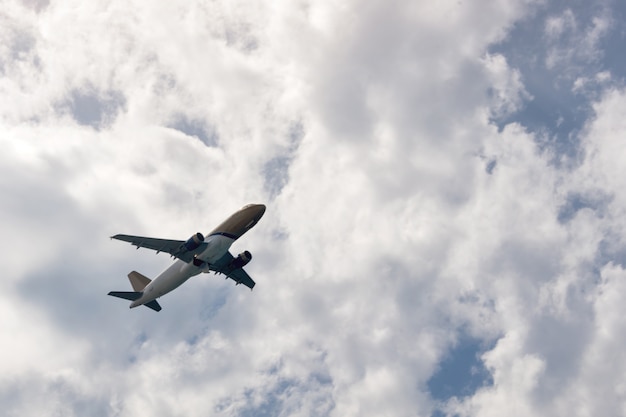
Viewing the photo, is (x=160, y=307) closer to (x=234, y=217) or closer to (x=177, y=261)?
(x=177, y=261)

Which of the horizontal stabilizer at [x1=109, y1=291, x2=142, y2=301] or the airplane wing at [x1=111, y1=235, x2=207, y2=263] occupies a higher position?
the airplane wing at [x1=111, y1=235, x2=207, y2=263]

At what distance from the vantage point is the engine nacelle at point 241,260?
4444 inches

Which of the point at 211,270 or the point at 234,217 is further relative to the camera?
the point at 211,270

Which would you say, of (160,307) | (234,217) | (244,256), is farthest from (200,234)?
(160,307)

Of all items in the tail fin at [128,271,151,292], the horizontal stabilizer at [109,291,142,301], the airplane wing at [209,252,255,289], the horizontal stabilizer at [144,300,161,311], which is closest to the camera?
the horizontal stabilizer at [109,291,142,301]

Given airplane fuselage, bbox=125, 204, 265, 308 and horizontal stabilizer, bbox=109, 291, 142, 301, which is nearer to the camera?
airplane fuselage, bbox=125, 204, 265, 308

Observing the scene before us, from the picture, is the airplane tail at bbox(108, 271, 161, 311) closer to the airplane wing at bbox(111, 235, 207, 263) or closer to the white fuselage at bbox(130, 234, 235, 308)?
the white fuselage at bbox(130, 234, 235, 308)

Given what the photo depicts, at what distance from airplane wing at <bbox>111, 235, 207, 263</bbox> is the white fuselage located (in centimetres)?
133

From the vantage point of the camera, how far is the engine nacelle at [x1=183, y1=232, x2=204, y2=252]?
101 metres

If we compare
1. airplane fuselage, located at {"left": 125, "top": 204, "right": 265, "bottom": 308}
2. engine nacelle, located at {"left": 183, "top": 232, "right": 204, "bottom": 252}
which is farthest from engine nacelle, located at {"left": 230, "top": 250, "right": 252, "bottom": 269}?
engine nacelle, located at {"left": 183, "top": 232, "right": 204, "bottom": 252}

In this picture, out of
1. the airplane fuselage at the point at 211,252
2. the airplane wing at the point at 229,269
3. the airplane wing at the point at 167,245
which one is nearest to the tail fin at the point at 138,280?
the airplane fuselage at the point at 211,252

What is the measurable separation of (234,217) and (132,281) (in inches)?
1170

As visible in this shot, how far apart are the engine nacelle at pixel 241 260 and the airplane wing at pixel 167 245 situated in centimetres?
1053

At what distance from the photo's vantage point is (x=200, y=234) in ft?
334
